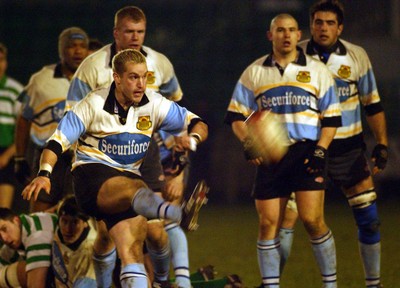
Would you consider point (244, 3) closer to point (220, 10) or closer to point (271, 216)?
point (220, 10)

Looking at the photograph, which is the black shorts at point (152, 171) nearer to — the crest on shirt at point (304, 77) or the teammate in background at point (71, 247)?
the teammate in background at point (71, 247)

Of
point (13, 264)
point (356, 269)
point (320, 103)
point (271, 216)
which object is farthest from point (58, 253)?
point (356, 269)

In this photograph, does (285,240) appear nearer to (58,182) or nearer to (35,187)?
(58,182)

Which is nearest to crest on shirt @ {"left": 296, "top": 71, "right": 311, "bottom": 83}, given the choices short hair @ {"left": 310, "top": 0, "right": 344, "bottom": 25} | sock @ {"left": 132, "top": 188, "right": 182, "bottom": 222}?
short hair @ {"left": 310, "top": 0, "right": 344, "bottom": 25}

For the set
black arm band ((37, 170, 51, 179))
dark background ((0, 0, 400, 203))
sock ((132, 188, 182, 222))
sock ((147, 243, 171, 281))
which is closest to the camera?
black arm band ((37, 170, 51, 179))

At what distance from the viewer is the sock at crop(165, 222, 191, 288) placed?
932 centimetres

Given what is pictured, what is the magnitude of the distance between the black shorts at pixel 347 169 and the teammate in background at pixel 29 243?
1999mm

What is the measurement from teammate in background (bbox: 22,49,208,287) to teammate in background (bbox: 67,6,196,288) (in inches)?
32.3

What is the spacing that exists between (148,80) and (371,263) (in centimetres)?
203

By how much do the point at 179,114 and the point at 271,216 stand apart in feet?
3.86

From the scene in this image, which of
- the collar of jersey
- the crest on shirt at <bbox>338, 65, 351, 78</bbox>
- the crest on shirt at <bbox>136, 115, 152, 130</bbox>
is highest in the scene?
the collar of jersey

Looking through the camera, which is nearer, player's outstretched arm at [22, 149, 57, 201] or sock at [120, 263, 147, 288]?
player's outstretched arm at [22, 149, 57, 201]

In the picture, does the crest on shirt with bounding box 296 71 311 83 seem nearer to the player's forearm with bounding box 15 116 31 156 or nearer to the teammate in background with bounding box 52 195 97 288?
the teammate in background with bounding box 52 195 97 288

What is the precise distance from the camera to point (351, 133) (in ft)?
31.9
